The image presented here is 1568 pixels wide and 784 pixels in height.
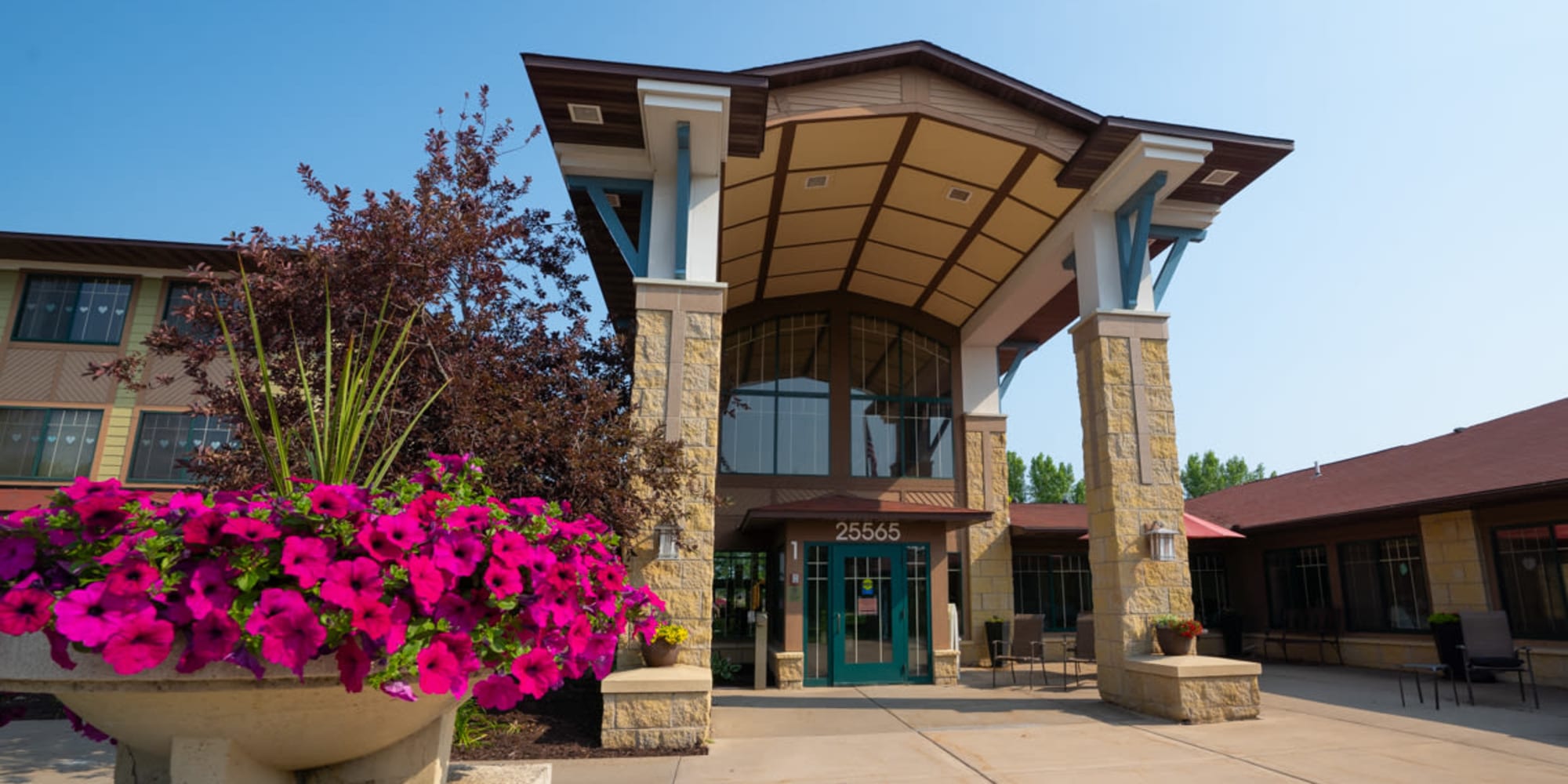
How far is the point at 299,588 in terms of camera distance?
61.4 inches

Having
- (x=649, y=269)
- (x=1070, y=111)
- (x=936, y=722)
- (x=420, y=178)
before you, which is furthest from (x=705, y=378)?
(x=1070, y=111)

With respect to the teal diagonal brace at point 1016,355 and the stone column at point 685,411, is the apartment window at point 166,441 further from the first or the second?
the teal diagonal brace at point 1016,355

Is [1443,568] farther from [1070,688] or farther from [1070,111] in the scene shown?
[1070,111]

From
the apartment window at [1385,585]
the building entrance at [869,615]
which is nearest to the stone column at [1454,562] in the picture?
the apartment window at [1385,585]

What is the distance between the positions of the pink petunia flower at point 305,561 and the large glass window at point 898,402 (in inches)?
530

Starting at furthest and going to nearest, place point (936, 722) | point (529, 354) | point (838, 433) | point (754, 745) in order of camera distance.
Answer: point (838, 433) < point (936, 722) < point (529, 354) < point (754, 745)

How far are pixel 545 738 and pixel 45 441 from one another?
45.2 ft

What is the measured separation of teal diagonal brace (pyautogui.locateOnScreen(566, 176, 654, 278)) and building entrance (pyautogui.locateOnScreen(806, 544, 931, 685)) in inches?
208

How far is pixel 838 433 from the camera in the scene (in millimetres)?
14906

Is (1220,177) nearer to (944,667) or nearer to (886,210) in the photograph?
(886,210)

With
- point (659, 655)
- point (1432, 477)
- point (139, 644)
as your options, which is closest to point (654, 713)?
point (659, 655)

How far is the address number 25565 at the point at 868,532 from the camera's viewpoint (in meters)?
11.8

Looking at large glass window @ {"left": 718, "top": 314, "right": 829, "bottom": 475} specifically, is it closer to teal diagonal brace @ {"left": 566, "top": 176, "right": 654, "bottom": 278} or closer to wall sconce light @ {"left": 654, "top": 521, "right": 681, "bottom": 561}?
teal diagonal brace @ {"left": 566, "top": 176, "right": 654, "bottom": 278}

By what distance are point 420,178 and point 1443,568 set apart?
14635mm
